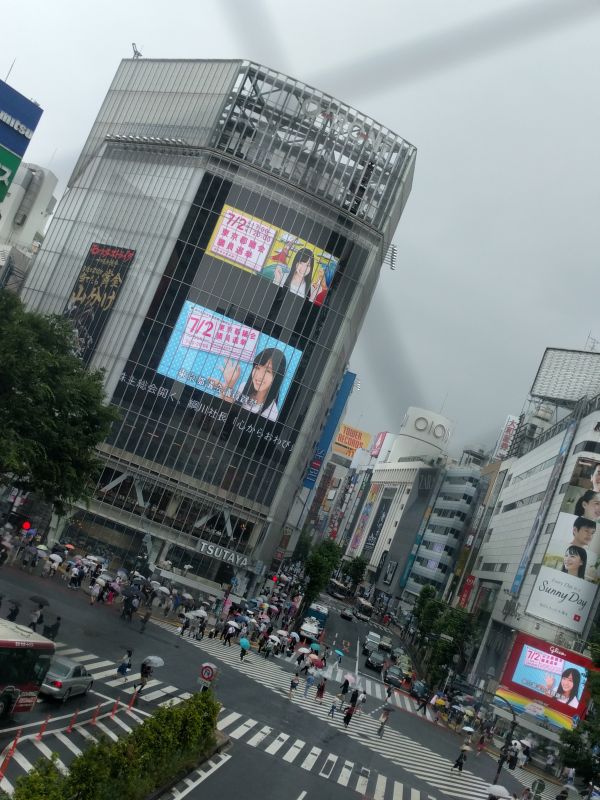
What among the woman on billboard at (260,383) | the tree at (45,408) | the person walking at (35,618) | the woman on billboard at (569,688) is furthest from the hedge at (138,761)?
the woman on billboard at (260,383)

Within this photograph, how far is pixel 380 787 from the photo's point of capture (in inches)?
1340

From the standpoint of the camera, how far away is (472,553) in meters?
130

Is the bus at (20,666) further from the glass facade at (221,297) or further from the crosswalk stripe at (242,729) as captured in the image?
the glass facade at (221,297)

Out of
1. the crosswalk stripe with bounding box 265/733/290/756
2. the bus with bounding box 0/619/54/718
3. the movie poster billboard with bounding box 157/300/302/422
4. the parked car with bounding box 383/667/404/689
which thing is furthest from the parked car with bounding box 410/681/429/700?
the bus with bounding box 0/619/54/718

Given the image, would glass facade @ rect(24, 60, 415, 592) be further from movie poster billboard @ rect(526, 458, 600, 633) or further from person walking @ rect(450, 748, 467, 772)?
person walking @ rect(450, 748, 467, 772)

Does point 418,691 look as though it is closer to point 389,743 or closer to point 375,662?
point 375,662

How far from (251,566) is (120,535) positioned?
1222 centimetres

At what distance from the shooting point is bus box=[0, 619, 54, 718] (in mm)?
25375

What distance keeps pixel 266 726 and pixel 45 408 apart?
614 inches

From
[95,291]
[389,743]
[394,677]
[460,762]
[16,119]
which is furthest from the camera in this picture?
[95,291]

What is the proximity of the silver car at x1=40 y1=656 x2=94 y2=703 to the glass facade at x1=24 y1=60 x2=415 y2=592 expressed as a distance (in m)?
53.4

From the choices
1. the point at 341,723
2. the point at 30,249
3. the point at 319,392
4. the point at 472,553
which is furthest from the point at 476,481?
the point at 341,723

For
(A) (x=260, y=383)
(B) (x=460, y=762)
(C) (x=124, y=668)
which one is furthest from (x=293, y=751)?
(A) (x=260, y=383)

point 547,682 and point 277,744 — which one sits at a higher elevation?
point 547,682
